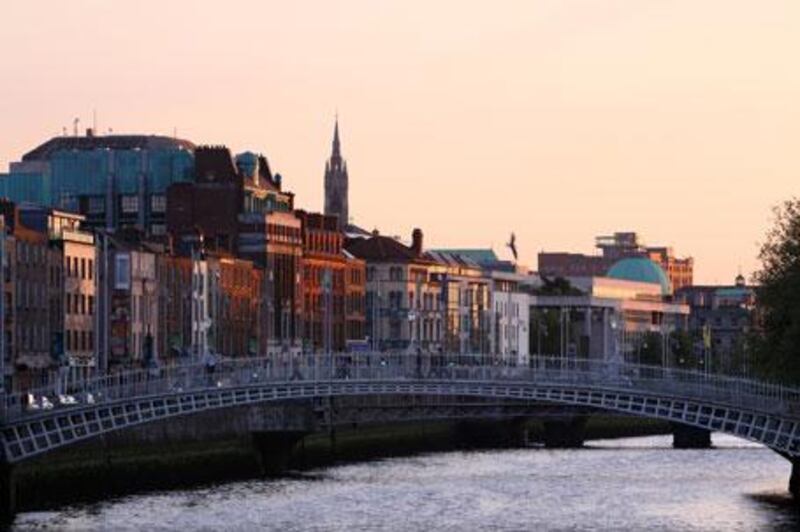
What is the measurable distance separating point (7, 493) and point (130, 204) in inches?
3755

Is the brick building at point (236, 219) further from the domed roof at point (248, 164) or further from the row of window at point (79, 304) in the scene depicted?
the row of window at point (79, 304)

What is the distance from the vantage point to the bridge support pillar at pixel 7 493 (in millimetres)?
100419

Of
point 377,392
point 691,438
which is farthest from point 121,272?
point 377,392

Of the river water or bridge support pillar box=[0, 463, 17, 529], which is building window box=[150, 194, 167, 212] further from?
bridge support pillar box=[0, 463, 17, 529]

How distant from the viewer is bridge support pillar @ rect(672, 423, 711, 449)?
553ft

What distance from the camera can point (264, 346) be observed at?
186625 mm

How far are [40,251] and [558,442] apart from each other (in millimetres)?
35154

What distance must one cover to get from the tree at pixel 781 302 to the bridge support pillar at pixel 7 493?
26.5 m

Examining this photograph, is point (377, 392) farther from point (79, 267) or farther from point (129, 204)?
point (129, 204)

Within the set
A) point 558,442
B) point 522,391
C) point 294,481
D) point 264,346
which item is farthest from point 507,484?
point 264,346

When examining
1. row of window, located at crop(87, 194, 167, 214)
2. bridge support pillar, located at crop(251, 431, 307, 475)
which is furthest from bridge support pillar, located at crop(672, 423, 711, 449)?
bridge support pillar, located at crop(251, 431, 307, 475)

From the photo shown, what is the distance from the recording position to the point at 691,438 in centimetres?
16925

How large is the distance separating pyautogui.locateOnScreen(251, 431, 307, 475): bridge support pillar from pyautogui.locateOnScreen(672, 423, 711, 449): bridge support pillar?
38486mm

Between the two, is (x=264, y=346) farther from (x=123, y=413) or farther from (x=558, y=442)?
(x=123, y=413)
